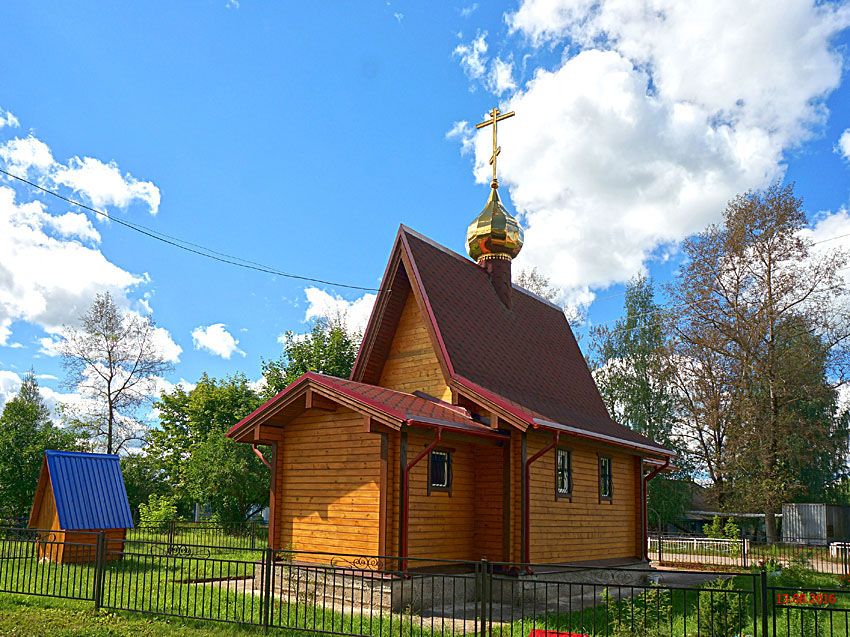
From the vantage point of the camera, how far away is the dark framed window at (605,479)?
16812 millimetres

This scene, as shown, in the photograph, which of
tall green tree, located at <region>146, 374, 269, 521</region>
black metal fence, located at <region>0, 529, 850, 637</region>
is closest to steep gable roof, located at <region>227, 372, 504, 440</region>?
black metal fence, located at <region>0, 529, 850, 637</region>

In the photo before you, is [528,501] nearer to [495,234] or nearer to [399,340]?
[399,340]

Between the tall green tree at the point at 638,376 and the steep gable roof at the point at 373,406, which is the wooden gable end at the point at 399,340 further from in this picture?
the tall green tree at the point at 638,376

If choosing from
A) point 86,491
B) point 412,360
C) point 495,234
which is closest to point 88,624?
point 412,360

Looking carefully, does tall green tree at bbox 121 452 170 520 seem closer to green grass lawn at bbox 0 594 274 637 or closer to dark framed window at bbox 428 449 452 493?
dark framed window at bbox 428 449 452 493

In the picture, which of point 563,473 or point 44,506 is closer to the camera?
point 563,473

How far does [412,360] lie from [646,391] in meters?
23.7

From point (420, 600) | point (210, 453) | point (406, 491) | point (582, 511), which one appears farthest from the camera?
point (210, 453)

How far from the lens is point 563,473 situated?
603 inches

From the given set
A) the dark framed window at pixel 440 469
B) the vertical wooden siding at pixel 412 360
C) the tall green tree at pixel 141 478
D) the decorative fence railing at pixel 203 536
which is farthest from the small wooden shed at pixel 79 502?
the tall green tree at pixel 141 478

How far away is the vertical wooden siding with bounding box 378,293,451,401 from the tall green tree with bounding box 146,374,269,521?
12.4 m

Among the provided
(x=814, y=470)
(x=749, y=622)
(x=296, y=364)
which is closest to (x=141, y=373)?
(x=296, y=364)

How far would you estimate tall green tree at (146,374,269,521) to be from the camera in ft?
91.8

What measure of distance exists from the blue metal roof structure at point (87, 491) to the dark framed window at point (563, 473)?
9223mm
